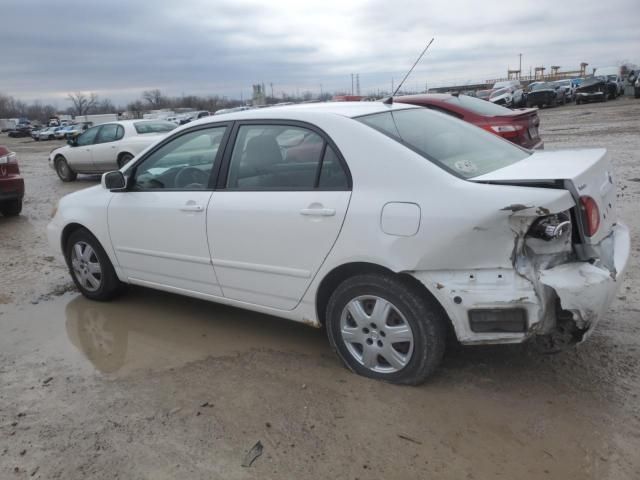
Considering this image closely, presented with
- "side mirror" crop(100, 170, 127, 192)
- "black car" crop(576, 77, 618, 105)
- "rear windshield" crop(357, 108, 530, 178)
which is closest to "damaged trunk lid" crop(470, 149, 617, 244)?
"rear windshield" crop(357, 108, 530, 178)

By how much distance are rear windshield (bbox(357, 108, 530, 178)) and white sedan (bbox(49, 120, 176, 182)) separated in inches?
396

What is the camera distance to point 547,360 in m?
3.41

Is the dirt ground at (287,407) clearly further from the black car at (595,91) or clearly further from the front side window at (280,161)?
the black car at (595,91)

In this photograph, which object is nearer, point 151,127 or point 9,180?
point 9,180

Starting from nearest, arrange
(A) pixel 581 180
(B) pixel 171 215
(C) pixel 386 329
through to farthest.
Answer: (A) pixel 581 180
(C) pixel 386 329
(B) pixel 171 215

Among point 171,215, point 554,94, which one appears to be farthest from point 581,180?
point 554,94

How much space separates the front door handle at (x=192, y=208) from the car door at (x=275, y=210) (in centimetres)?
10

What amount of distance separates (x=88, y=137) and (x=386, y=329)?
1311 cm

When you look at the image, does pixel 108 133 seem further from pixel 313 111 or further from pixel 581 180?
pixel 581 180

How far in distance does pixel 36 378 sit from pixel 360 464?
2.32 m

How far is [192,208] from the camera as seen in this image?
12.5 ft

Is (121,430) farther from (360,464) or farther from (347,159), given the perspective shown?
(347,159)

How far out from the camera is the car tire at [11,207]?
30.7 ft

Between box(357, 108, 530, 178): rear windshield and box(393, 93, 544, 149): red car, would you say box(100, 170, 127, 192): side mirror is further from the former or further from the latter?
box(393, 93, 544, 149): red car
